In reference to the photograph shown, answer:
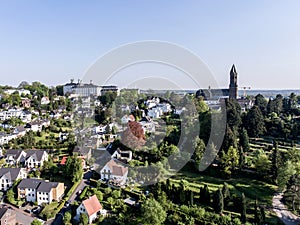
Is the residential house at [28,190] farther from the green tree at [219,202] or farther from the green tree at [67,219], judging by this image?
the green tree at [219,202]

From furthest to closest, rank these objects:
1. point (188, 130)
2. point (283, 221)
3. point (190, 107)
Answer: point (190, 107), point (188, 130), point (283, 221)

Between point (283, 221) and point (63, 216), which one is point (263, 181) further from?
point (63, 216)

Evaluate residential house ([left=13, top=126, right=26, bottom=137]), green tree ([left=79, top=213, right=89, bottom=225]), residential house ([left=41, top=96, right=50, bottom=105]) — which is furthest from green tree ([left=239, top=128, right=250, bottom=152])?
residential house ([left=41, top=96, right=50, bottom=105])

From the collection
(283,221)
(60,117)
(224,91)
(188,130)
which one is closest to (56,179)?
(188,130)

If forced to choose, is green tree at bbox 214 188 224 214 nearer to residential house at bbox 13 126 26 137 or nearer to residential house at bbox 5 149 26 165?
residential house at bbox 5 149 26 165

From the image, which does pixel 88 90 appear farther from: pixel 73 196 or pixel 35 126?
pixel 73 196

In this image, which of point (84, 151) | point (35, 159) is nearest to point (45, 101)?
point (35, 159)

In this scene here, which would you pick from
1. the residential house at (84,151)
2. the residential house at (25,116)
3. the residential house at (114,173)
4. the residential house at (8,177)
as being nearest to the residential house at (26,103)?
the residential house at (25,116)
